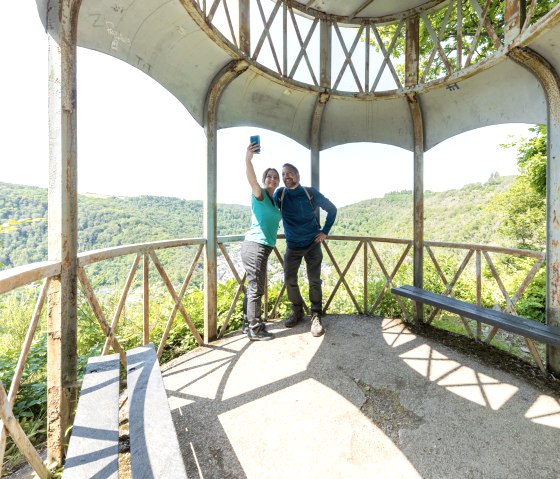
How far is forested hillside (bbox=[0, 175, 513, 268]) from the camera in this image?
4953mm

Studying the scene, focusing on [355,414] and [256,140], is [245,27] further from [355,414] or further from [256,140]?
[355,414]

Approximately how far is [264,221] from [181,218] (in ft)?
50.2

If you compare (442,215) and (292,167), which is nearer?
(292,167)

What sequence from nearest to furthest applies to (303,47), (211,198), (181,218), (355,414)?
(355,414), (211,198), (303,47), (181,218)

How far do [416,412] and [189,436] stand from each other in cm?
165

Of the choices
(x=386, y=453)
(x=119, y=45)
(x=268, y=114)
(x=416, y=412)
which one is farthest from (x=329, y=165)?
(x=386, y=453)

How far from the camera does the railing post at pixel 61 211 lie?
64.4 inches

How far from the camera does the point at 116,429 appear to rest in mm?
1227

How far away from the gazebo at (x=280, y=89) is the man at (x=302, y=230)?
0.78m

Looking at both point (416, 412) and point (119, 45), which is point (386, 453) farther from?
point (119, 45)

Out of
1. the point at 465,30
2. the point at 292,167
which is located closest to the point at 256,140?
the point at 292,167

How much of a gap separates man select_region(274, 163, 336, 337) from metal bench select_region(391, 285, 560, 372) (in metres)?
1.20

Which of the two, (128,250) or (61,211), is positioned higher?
(61,211)

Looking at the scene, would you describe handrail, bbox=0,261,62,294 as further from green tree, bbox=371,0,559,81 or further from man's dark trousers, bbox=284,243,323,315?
green tree, bbox=371,0,559,81
